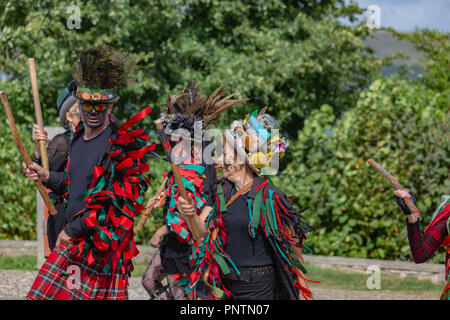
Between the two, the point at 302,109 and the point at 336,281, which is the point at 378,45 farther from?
the point at 336,281

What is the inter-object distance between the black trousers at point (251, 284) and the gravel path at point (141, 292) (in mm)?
3457

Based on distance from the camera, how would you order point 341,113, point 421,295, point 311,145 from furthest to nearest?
1. point 341,113
2. point 311,145
3. point 421,295

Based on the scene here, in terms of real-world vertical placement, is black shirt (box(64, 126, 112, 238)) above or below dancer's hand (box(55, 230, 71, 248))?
above

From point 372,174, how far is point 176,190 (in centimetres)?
486

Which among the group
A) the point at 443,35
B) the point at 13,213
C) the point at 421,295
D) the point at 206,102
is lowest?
the point at 421,295

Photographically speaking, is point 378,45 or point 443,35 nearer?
point 443,35

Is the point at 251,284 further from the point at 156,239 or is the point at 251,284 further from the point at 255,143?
the point at 156,239

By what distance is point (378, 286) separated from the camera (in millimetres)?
8906

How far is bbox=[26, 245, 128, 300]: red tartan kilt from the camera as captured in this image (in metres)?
4.79

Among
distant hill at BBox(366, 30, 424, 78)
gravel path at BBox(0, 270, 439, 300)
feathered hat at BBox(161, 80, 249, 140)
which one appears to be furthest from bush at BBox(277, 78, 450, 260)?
distant hill at BBox(366, 30, 424, 78)

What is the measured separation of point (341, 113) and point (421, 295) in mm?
5931

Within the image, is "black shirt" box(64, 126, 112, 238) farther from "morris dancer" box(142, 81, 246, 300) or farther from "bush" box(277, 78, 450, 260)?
"bush" box(277, 78, 450, 260)

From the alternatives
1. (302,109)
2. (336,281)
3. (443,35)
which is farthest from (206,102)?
(443,35)

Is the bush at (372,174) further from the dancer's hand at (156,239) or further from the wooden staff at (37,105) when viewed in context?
the wooden staff at (37,105)
